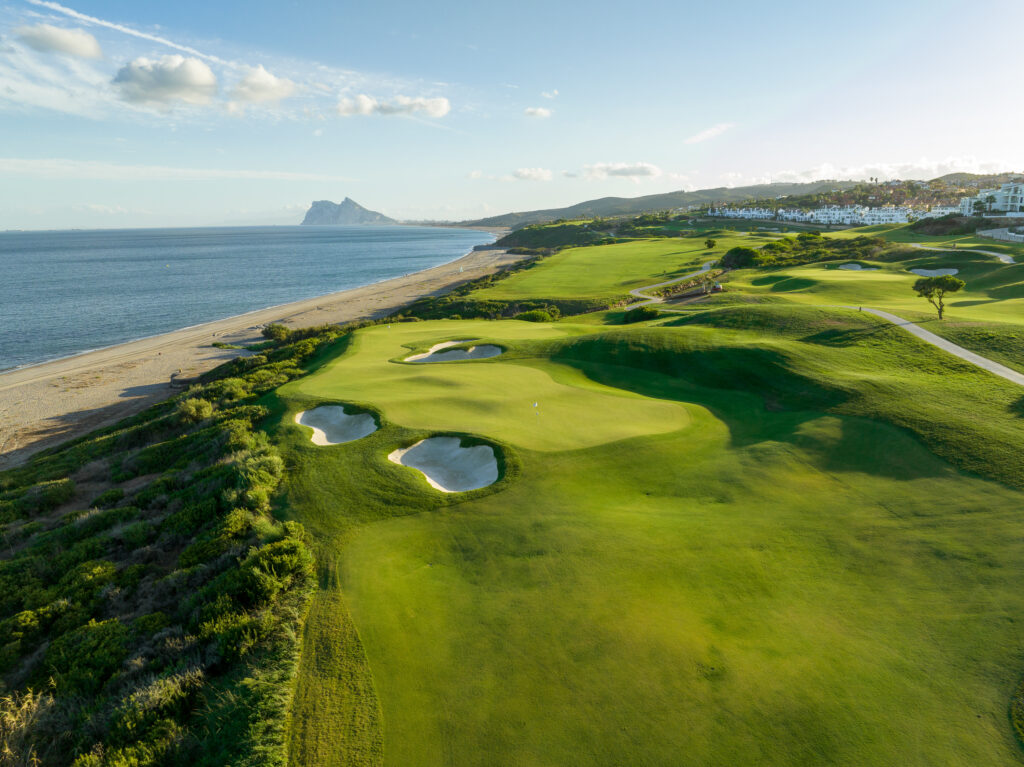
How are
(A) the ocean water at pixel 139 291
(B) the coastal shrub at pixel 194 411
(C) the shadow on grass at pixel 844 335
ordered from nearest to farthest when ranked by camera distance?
1. (B) the coastal shrub at pixel 194 411
2. (C) the shadow on grass at pixel 844 335
3. (A) the ocean water at pixel 139 291

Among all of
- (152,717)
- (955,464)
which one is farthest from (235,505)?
(955,464)

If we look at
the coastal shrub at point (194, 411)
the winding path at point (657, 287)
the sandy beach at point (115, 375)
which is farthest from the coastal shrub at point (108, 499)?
the winding path at point (657, 287)

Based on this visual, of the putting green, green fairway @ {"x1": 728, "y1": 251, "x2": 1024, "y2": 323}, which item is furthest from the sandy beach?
green fairway @ {"x1": 728, "y1": 251, "x2": 1024, "y2": 323}

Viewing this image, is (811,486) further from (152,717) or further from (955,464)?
(152,717)

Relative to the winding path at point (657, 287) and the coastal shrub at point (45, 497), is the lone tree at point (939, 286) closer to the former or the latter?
the winding path at point (657, 287)

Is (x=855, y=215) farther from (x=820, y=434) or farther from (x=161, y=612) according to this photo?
(x=161, y=612)

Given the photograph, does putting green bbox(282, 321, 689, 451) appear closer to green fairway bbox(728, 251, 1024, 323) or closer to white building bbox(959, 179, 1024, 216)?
green fairway bbox(728, 251, 1024, 323)
